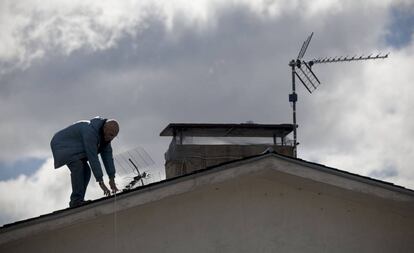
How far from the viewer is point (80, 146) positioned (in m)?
10.3

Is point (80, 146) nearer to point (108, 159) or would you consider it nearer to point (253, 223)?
point (108, 159)

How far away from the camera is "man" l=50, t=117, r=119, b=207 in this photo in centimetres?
1017

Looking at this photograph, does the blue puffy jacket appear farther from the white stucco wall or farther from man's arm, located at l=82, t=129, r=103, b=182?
the white stucco wall

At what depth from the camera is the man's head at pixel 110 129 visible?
10.3 metres

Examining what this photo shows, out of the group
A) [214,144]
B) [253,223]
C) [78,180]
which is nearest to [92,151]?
[78,180]

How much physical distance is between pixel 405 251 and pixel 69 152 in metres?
4.25

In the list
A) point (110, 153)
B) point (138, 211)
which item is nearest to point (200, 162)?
point (110, 153)

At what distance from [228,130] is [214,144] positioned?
99 cm

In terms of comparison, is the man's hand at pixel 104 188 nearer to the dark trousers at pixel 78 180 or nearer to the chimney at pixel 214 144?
the dark trousers at pixel 78 180

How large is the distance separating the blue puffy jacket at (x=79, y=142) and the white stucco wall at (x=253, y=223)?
1067 mm

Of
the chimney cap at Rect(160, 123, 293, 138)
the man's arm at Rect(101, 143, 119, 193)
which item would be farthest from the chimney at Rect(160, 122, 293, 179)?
the man's arm at Rect(101, 143, 119, 193)

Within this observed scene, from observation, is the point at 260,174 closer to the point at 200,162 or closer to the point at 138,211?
the point at 138,211

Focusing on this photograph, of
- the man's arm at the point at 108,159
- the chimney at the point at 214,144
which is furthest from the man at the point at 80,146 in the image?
the chimney at the point at 214,144

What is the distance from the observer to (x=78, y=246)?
9.17 meters
